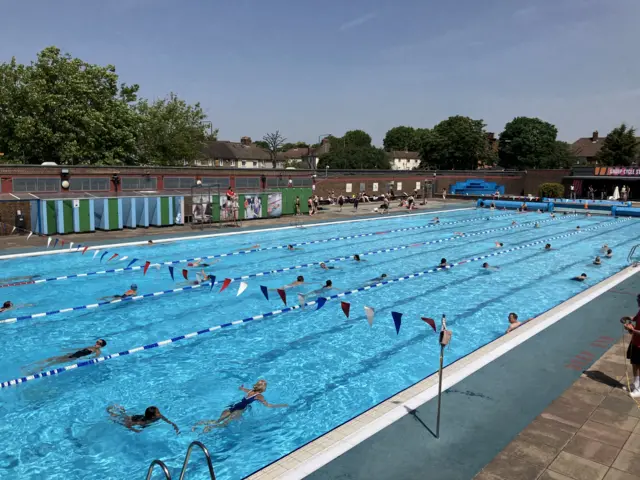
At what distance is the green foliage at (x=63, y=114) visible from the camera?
3922 cm

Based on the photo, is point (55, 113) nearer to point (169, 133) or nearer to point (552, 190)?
point (169, 133)

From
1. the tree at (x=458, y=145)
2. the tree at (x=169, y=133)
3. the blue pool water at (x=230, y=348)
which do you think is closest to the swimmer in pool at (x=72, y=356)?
the blue pool water at (x=230, y=348)

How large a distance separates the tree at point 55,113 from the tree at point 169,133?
8.25 m

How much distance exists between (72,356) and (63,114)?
34765 millimetres

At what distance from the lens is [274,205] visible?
35.8 metres

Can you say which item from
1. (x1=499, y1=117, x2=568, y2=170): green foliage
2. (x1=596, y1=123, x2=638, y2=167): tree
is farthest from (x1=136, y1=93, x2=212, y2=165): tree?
(x1=499, y1=117, x2=568, y2=170): green foliage

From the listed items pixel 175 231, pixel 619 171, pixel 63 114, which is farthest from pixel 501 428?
pixel 619 171

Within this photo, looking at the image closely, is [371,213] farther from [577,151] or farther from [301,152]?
[301,152]

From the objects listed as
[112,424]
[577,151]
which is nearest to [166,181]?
[112,424]

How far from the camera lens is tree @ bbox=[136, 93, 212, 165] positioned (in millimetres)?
54438

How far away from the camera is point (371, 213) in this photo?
131ft

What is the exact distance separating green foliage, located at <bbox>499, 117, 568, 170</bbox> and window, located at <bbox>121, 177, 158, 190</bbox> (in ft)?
285

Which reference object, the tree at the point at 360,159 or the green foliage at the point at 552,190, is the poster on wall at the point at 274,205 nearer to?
the green foliage at the point at 552,190

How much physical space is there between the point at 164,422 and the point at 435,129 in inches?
3775
